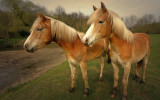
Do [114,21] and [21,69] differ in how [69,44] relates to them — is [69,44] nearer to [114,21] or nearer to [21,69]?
[114,21]

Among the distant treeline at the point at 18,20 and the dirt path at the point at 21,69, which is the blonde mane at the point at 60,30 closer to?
the dirt path at the point at 21,69

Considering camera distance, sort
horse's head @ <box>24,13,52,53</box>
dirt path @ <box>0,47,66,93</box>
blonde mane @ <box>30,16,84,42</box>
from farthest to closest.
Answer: dirt path @ <box>0,47,66,93</box> → blonde mane @ <box>30,16,84,42</box> → horse's head @ <box>24,13,52,53</box>

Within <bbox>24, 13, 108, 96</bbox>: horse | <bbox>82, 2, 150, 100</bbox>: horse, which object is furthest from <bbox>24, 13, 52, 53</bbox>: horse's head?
<bbox>82, 2, 150, 100</bbox>: horse

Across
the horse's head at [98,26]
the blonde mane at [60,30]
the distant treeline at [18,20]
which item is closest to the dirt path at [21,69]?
the blonde mane at [60,30]

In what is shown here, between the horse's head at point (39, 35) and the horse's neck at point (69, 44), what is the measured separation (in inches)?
15.1

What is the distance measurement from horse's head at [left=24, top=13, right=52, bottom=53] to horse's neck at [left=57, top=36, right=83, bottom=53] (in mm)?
383

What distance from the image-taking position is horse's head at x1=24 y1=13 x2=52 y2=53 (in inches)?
67.1

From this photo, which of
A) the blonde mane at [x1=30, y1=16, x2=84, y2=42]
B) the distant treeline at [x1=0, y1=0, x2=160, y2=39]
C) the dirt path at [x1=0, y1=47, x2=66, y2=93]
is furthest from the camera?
the distant treeline at [x1=0, y1=0, x2=160, y2=39]

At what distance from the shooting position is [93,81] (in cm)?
337

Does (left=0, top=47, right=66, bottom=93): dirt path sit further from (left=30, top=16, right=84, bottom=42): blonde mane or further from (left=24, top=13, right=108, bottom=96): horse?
(left=30, top=16, right=84, bottom=42): blonde mane

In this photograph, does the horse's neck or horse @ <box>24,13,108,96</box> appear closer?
horse @ <box>24,13,108,96</box>

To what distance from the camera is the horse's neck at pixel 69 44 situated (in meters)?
2.10

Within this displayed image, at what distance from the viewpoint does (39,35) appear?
68.5 inches

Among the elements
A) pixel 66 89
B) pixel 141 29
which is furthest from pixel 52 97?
pixel 141 29
